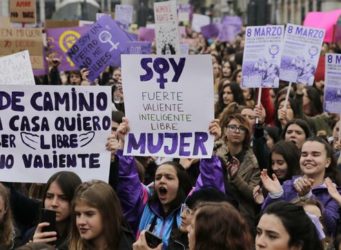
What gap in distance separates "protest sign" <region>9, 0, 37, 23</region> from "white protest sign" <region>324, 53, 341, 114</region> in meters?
6.42

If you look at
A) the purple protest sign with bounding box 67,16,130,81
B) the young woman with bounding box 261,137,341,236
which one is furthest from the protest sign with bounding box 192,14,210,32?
the young woman with bounding box 261,137,341,236

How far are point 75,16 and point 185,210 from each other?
29460 millimetres

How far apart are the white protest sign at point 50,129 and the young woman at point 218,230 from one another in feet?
8.17

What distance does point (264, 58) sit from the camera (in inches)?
434

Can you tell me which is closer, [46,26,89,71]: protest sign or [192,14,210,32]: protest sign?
[46,26,89,71]: protest sign

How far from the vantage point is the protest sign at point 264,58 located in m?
11.0

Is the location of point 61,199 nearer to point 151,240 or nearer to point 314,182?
point 151,240

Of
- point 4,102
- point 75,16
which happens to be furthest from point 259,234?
point 75,16

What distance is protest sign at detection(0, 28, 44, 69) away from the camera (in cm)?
1289

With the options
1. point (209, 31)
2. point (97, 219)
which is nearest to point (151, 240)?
point (97, 219)

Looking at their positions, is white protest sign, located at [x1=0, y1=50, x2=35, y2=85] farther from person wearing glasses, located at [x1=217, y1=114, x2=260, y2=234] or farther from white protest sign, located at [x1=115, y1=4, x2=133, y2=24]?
white protest sign, located at [x1=115, y1=4, x2=133, y2=24]

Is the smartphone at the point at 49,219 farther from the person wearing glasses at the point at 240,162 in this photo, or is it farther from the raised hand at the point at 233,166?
the raised hand at the point at 233,166

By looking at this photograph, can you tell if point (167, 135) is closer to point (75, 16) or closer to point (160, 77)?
point (160, 77)

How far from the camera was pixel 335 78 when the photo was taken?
969cm
